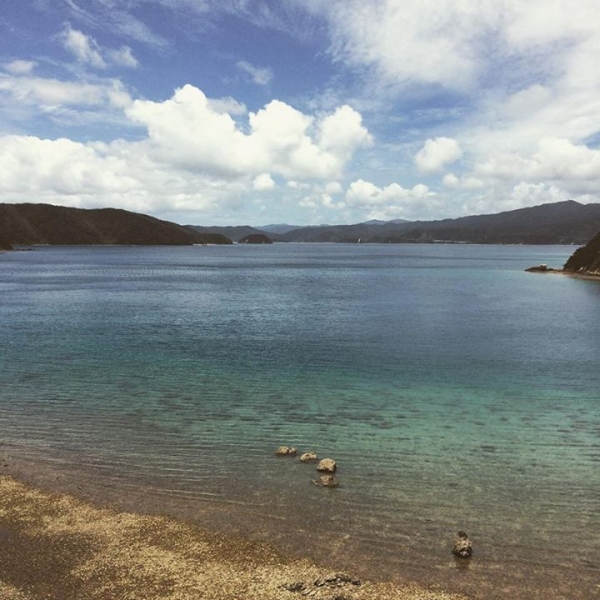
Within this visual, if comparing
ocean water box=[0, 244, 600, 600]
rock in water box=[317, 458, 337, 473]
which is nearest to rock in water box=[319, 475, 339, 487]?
ocean water box=[0, 244, 600, 600]

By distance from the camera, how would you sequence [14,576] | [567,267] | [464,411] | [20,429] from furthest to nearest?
[567,267]
[464,411]
[20,429]
[14,576]

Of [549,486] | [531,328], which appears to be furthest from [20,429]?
[531,328]

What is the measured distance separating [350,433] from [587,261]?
504 feet

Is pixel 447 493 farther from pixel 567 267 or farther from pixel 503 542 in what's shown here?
pixel 567 267

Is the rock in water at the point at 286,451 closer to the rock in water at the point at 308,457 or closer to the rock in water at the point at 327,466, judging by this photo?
the rock in water at the point at 308,457

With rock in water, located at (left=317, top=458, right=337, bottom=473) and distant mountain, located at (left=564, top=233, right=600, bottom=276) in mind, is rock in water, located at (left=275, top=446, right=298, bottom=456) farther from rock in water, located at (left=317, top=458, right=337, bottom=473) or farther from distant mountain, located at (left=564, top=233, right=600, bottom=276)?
distant mountain, located at (left=564, top=233, right=600, bottom=276)

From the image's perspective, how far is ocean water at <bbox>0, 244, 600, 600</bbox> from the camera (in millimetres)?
16672

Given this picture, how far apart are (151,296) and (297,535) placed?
283 feet

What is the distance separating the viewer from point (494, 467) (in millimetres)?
22531

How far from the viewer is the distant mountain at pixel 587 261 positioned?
14501 centimetres

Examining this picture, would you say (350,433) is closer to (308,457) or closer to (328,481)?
(308,457)

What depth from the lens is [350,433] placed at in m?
26.5

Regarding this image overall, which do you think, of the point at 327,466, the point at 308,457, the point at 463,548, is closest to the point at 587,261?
the point at 308,457

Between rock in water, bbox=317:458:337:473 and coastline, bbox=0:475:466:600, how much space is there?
5.99 meters
